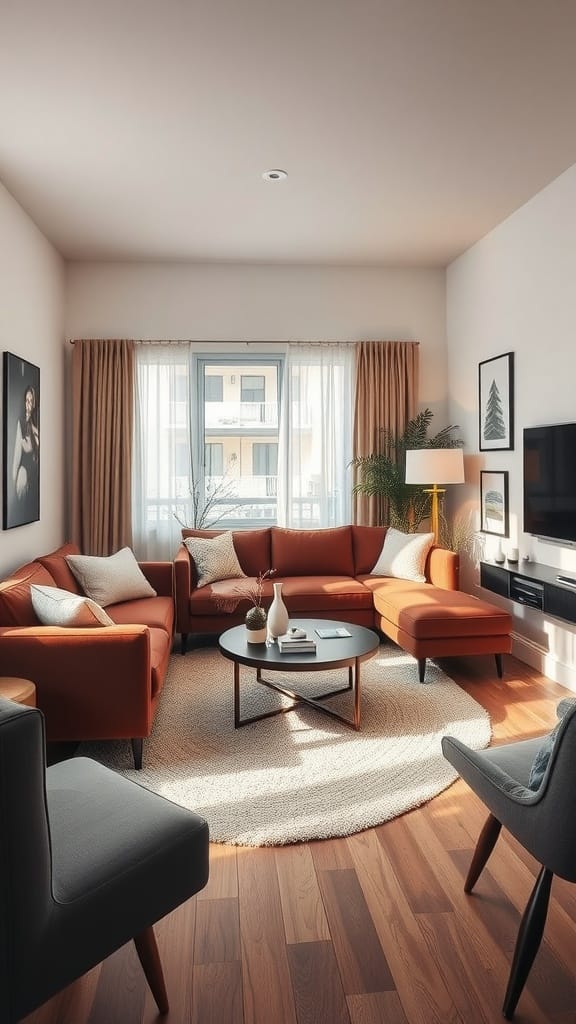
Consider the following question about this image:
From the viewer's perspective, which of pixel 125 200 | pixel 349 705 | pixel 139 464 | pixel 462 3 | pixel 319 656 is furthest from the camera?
pixel 139 464

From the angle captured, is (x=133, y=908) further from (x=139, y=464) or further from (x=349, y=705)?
(x=139, y=464)

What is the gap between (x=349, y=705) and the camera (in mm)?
3646

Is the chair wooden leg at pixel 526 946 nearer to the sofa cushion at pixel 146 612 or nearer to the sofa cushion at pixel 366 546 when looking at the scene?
the sofa cushion at pixel 146 612

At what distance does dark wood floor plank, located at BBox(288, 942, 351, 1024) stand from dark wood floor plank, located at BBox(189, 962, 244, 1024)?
0.46 feet

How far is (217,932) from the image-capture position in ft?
6.21

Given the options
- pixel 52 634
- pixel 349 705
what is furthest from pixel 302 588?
pixel 52 634

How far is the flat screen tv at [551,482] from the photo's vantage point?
3.80 metres

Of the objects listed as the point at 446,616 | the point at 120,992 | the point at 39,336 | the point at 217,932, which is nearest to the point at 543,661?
the point at 446,616

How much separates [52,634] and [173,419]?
3084mm

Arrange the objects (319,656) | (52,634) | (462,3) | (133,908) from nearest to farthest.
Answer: (133,908) < (462,3) < (52,634) < (319,656)

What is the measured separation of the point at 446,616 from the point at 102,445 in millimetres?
3083

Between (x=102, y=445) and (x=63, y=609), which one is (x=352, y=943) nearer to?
(x=63, y=609)

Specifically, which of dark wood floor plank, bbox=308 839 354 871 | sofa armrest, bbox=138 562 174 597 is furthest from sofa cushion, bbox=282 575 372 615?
dark wood floor plank, bbox=308 839 354 871

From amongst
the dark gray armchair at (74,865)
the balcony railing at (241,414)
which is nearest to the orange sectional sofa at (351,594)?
the balcony railing at (241,414)
